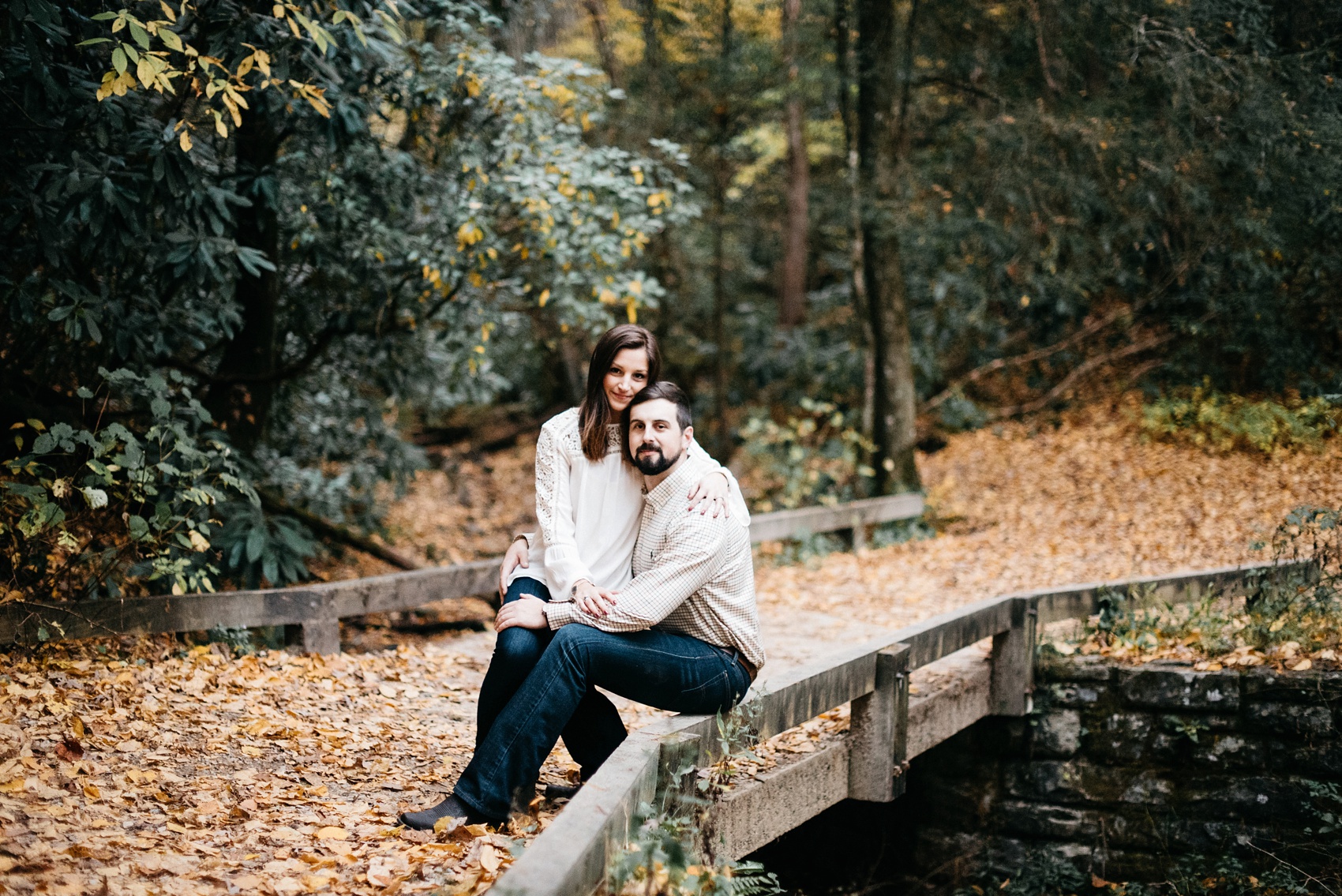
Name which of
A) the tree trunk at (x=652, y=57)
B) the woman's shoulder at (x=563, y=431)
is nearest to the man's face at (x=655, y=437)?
the woman's shoulder at (x=563, y=431)

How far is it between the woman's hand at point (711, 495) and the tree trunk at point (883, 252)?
8.15 meters

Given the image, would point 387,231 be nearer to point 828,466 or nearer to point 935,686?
point 935,686

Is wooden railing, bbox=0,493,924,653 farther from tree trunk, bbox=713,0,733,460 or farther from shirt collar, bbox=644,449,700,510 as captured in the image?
tree trunk, bbox=713,0,733,460

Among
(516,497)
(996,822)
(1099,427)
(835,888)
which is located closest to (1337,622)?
(996,822)

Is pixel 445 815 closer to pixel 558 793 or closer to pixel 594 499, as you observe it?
pixel 558 793

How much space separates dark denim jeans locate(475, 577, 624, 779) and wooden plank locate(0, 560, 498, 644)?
7.53ft

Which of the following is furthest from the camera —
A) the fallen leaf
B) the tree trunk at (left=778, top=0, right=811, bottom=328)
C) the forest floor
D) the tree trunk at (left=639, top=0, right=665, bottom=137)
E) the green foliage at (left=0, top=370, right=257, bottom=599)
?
the tree trunk at (left=778, top=0, right=811, bottom=328)

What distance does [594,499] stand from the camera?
3.73m

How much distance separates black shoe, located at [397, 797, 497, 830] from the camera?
10.7 ft

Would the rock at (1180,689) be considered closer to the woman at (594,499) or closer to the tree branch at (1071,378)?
the woman at (594,499)

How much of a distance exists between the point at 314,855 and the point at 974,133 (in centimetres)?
1009

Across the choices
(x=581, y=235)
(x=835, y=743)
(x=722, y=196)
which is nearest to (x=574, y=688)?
(x=835, y=743)

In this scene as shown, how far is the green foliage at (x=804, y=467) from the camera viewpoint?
11.4 meters

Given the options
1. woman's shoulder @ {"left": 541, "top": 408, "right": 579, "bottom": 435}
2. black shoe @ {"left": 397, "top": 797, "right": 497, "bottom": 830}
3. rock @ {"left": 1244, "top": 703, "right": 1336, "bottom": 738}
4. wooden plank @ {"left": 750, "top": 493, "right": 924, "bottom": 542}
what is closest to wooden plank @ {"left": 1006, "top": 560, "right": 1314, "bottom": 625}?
rock @ {"left": 1244, "top": 703, "right": 1336, "bottom": 738}
